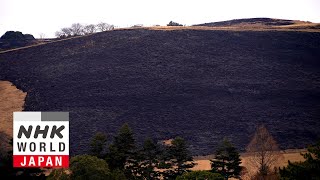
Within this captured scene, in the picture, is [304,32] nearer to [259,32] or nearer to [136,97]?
[259,32]

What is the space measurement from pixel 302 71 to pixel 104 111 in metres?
37.3

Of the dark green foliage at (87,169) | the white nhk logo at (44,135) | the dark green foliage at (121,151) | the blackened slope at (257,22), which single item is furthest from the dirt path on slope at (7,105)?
the blackened slope at (257,22)

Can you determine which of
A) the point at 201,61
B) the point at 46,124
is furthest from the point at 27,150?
the point at 201,61

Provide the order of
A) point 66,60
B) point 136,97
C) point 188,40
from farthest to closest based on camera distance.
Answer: point 188,40 < point 66,60 < point 136,97

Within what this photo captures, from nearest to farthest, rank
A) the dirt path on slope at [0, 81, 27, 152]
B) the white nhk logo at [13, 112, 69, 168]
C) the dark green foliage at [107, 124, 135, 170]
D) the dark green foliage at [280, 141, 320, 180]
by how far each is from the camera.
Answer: the white nhk logo at [13, 112, 69, 168]
the dark green foliage at [280, 141, 320, 180]
the dark green foliage at [107, 124, 135, 170]
the dirt path on slope at [0, 81, 27, 152]

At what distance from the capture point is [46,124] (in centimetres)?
1092

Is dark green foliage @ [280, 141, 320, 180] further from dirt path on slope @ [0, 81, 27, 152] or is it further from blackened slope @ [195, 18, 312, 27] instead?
blackened slope @ [195, 18, 312, 27]

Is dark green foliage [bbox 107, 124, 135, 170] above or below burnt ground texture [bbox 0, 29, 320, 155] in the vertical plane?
below

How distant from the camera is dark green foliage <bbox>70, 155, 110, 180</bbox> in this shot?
55.5ft

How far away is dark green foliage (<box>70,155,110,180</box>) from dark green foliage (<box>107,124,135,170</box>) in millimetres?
6067

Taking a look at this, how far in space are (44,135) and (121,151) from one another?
14.2 meters

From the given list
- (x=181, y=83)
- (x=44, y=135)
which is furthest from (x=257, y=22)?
(x=44, y=135)

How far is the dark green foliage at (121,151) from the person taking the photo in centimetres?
2408

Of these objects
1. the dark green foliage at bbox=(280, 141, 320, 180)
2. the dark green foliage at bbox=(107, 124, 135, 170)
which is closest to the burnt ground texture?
the dark green foliage at bbox=(107, 124, 135, 170)
